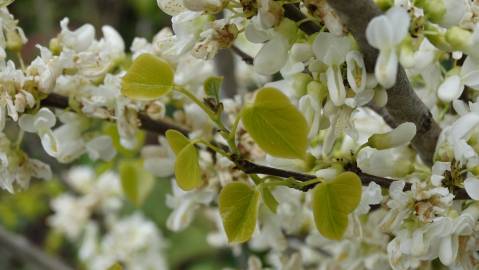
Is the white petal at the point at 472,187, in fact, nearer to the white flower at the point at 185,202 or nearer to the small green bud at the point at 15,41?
the white flower at the point at 185,202

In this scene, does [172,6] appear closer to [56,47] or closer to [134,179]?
[56,47]

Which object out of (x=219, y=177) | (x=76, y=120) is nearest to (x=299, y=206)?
(x=219, y=177)

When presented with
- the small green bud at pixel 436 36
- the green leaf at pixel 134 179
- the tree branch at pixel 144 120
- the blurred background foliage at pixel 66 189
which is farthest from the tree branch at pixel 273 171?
the blurred background foliage at pixel 66 189

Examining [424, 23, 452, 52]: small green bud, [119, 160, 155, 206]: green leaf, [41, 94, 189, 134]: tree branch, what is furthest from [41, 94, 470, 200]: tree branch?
[119, 160, 155, 206]: green leaf

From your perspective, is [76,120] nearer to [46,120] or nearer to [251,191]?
[46,120]

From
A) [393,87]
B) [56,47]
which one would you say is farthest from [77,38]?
[393,87]

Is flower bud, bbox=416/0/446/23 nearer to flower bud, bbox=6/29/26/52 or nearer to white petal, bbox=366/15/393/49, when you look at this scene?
white petal, bbox=366/15/393/49
